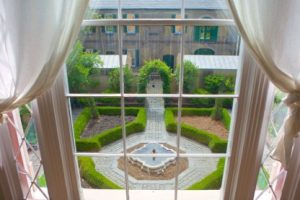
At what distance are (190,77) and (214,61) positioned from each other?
→ 12 cm

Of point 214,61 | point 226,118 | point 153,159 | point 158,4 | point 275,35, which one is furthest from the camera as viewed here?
point 153,159

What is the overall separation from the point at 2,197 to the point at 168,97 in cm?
91

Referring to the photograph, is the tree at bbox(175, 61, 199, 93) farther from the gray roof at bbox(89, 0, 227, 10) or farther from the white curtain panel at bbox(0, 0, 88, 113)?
the white curtain panel at bbox(0, 0, 88, 113)

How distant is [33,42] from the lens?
98 centimetres

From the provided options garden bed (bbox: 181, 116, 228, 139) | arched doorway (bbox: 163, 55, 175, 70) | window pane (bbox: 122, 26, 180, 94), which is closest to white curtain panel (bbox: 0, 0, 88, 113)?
window pane (bbox: 122, 26, 180, 94)

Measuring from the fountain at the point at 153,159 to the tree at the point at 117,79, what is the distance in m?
0.33

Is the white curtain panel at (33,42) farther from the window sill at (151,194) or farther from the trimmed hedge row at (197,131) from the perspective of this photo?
the window sill at (151,194)

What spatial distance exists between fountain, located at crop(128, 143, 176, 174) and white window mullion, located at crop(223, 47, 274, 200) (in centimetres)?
29

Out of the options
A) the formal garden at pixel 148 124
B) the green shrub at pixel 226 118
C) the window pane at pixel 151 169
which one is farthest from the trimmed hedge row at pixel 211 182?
the green shrub at pixel 226 118

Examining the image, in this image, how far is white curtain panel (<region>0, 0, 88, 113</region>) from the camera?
0.95 m

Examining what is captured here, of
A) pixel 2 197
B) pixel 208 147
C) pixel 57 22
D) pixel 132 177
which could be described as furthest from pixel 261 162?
pixel 2 197

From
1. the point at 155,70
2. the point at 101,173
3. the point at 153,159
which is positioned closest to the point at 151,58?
the point at 155,70

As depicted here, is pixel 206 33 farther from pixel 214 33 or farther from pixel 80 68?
pixel 80 68

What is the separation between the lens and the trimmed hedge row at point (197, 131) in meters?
1.33
